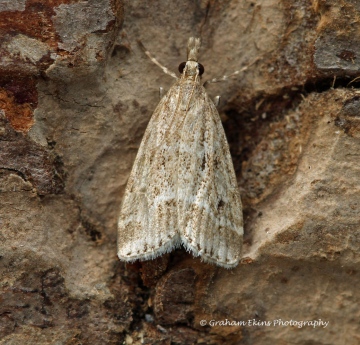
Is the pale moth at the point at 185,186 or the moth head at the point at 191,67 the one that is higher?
the moth head at the point at 191,67

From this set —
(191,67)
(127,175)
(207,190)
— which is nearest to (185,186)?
(207,190)

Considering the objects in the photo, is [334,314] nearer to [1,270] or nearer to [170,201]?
[170,201]

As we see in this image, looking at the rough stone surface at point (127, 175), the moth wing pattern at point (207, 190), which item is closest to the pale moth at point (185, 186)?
the moth wing pattern at point (207, 190)

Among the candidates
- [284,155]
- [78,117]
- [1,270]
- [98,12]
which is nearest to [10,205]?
[1,270]

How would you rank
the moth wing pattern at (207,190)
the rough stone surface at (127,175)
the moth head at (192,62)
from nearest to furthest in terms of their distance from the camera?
the rough stone surface at (127,175)
the moth wing pattern at (207,190)
the moth head at (192,62)

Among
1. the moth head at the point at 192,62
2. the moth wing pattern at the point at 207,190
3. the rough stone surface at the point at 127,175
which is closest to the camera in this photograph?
the rough stone surface at the point at 127,175

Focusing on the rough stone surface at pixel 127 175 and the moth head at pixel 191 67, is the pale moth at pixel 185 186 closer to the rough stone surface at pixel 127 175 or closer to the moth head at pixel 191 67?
the moth head at pixel 191 67

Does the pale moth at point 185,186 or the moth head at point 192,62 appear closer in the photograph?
the pale moth at point 185,186

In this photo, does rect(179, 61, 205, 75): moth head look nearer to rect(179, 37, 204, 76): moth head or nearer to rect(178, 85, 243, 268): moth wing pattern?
rect(179, 37, 204, 76): moth head
